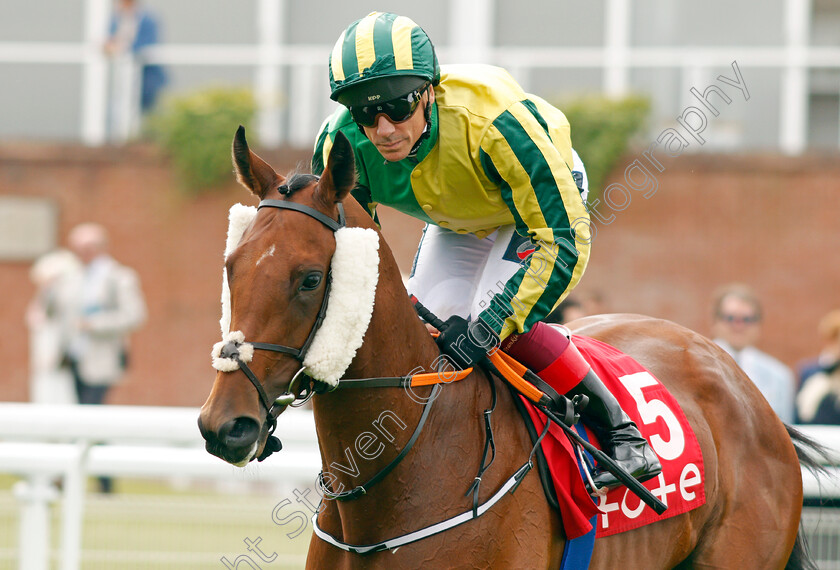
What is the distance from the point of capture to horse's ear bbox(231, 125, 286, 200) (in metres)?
2.79

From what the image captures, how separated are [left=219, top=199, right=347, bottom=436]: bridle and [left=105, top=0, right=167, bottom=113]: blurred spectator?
9.03 m

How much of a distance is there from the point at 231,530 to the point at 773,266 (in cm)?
677

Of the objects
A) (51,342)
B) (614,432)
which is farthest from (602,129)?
(614,432)

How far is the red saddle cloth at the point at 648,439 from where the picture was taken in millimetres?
3298

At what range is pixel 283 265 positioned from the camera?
8.37 feet

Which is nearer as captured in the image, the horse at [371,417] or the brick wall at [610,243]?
the horse at [371,417]

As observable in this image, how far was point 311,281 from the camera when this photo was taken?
2602 mm

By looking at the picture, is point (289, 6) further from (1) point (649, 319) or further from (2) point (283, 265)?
(2) point (283, 265)

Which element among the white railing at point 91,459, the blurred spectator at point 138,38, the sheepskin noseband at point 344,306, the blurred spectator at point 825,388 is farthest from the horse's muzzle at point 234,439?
the blurred spectator at point 138,38

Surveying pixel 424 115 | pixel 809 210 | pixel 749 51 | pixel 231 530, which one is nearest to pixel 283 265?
pixel 424 115

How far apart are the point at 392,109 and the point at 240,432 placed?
1019 mm

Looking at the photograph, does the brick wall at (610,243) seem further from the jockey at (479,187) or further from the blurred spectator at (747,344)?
the jockey at (479,187)

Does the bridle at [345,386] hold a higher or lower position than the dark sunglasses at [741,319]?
higher

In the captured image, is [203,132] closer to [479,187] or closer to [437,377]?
[479,187]
